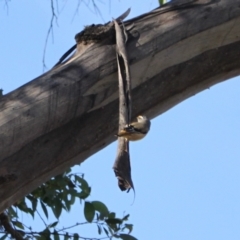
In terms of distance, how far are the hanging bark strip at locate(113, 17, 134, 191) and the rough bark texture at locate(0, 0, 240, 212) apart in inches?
1.1

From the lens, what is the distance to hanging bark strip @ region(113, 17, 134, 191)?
1097 mm

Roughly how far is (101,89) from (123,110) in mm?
218

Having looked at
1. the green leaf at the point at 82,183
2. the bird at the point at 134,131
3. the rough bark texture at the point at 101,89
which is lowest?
the bird at the point at 134,131

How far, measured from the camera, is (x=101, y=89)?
1454 mm

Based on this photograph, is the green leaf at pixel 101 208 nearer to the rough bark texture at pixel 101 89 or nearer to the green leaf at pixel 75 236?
the green leaf at pixel 75 236

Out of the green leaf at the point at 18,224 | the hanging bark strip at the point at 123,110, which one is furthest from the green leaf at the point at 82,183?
the hanging bark strip at the point at 123,110

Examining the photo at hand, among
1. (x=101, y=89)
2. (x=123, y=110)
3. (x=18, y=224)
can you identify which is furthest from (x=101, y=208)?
(x=123, y=110)

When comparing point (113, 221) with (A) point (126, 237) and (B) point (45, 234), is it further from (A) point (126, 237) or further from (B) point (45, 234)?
(B) point (45, 234)

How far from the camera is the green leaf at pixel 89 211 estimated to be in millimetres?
2250

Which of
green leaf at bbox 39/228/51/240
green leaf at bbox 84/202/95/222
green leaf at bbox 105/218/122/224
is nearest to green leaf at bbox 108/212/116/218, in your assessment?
green leaf at bbox 105/218/122/224

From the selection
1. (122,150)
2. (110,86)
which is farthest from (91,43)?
(122,150)

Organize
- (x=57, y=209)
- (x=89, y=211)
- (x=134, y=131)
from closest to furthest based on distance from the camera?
(x=134, y=131)
(x=89, y=211)
(x=57, y=209)

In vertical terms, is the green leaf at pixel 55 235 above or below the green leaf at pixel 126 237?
below

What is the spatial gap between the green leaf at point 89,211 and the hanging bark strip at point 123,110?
35.5 inches
